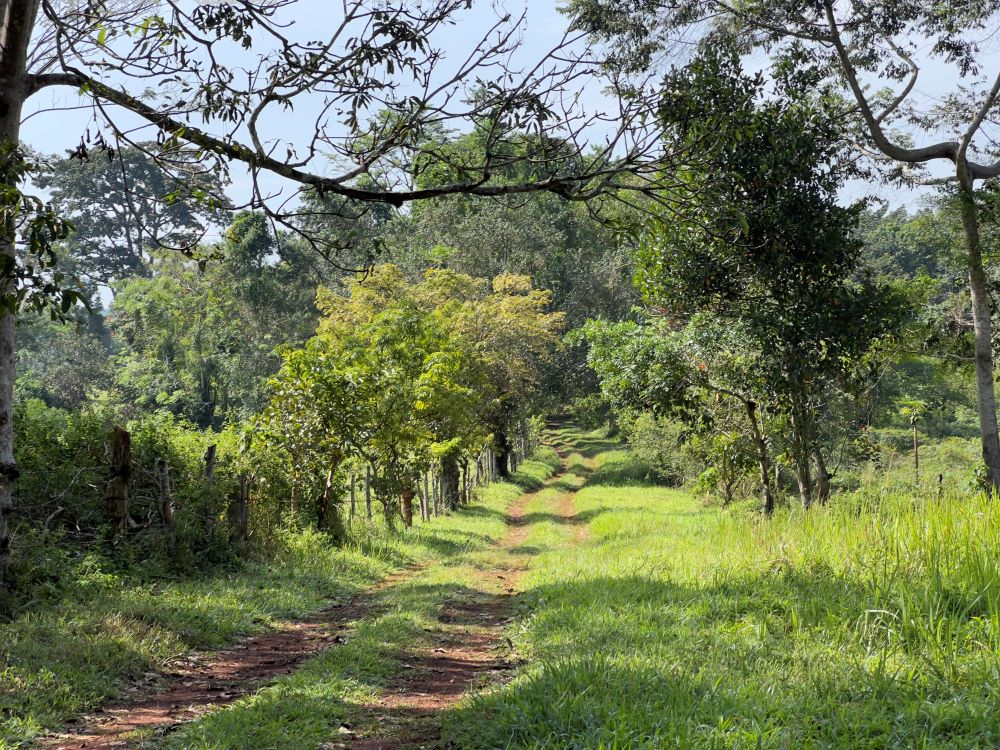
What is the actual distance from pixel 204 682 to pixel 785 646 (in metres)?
4.57

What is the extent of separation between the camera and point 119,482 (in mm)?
10703

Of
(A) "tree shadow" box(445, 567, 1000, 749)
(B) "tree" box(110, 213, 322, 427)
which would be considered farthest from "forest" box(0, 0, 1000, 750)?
(B) "tree" box(110, 213, 322, 427)

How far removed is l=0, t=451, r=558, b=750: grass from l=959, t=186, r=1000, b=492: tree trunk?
431 inches

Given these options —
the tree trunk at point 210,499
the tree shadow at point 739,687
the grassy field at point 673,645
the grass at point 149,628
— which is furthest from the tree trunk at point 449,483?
A: the tree shadow at point 739,687

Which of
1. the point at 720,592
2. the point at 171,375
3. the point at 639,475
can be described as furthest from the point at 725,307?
the point at 171,375

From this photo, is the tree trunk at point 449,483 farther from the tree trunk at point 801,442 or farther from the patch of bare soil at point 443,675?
the patch of bare soil at point 443,675

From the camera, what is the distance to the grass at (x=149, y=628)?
19.9 ft

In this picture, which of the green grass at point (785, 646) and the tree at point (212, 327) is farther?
the tree at point (212, 327)

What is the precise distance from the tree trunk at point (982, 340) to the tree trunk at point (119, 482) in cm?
1411

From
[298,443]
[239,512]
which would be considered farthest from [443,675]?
[298,443]

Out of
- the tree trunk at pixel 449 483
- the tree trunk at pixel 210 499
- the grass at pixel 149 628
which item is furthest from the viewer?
the tree trunk at pixel 449 483

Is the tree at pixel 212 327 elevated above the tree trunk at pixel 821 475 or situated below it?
above

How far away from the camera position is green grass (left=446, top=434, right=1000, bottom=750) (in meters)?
4.32

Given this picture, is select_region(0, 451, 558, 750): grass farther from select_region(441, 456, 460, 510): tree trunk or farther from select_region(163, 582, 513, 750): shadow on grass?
select_region(441, 456, 460, 510): tree trunk
